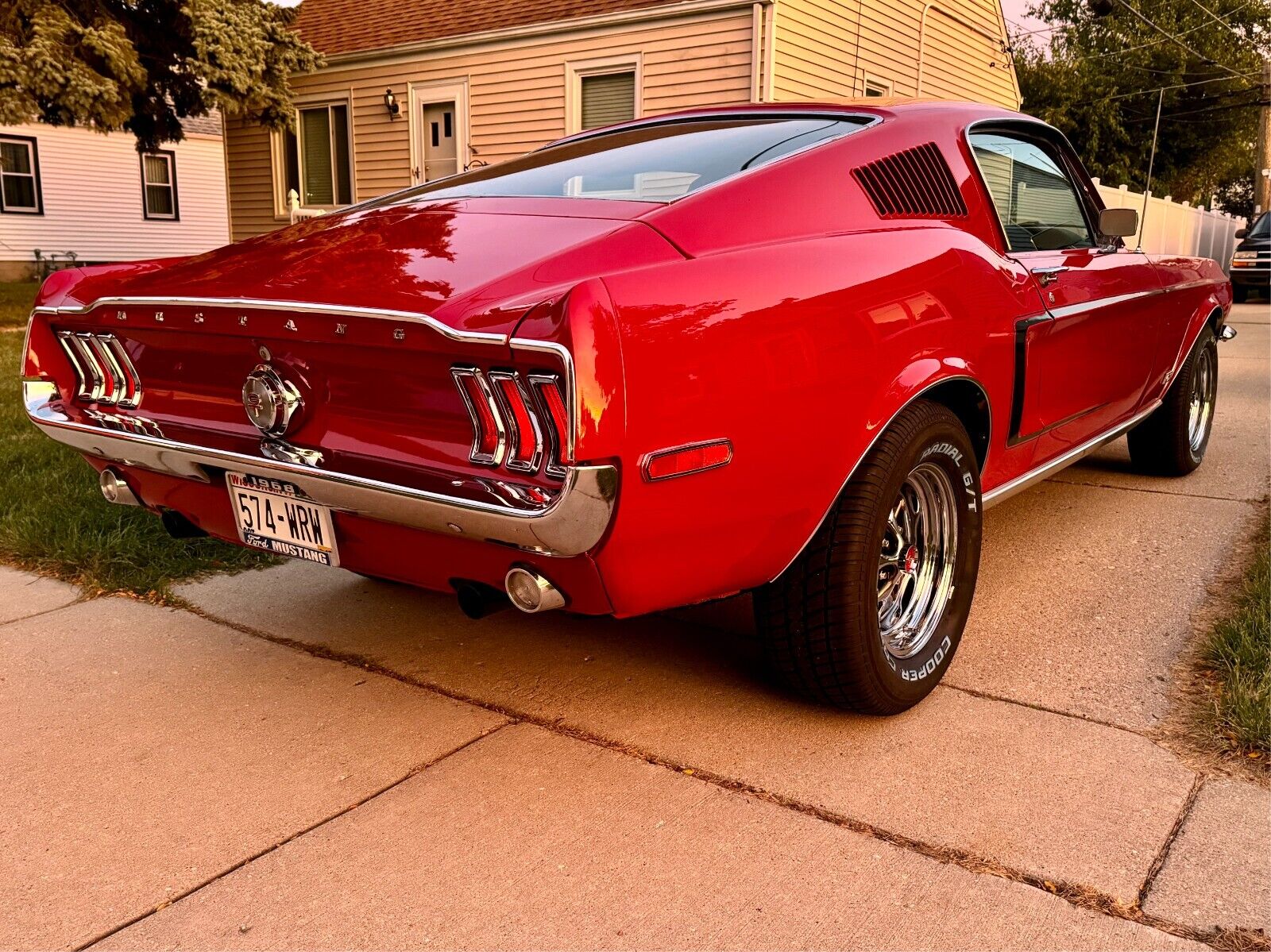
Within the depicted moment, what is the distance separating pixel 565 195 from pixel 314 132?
15.1 m

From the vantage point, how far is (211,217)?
24984 millimetres

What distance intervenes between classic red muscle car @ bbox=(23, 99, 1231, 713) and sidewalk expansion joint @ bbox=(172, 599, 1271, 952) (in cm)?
35

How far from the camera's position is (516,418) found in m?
2.08

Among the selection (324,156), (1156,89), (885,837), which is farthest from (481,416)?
(1156,89)

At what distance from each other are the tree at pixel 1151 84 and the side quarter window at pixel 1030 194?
1273 inches

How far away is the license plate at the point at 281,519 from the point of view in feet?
8.16

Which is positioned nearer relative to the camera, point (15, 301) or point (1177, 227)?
point (15, 301)

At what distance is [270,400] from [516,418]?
0.66 meters

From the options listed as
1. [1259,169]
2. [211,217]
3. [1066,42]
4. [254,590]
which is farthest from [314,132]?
[1066,42]

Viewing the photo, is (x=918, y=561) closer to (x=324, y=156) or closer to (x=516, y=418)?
(x=516, y=418)

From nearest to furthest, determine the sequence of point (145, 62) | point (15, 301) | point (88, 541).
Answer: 1. point (88, 541)
2. point (145, 62)
3. point (15, 301)

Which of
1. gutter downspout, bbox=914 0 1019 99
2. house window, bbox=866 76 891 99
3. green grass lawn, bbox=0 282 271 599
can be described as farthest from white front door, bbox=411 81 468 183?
green grass lawn, bbox=0 282 271 599

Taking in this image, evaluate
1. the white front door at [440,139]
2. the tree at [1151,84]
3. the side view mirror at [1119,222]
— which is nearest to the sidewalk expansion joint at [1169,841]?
the side view mirror at [1119,222]

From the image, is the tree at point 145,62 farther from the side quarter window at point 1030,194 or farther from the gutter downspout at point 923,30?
the side quarter window at point 1030,194
